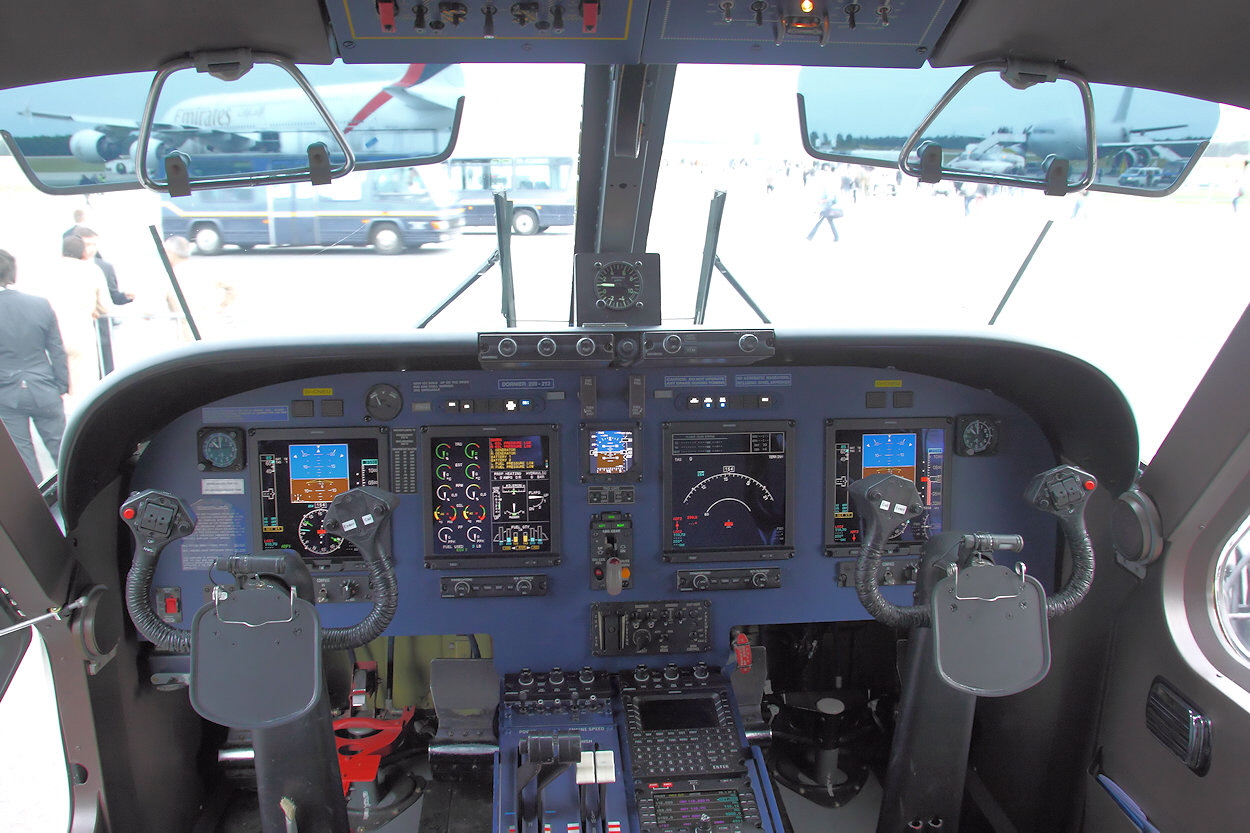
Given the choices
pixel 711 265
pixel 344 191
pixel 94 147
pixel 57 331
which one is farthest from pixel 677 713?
pixel 57 331

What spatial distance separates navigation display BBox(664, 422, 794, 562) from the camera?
2689mm

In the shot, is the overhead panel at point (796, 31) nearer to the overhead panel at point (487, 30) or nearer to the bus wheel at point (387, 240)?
the overhead panel at point (487, 30)

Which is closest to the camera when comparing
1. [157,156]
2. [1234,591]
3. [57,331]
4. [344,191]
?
[157,156]

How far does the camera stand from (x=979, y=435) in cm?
277

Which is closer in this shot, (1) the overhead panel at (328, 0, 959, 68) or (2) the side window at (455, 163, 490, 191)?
(1) the overhead panel at (328, 0, 959, 68)

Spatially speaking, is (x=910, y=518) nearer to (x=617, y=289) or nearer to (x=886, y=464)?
(x=886, y=464)

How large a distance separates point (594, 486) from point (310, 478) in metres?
0.87

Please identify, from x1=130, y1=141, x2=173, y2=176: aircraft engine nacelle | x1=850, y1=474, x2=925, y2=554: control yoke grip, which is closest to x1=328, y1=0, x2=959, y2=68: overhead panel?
x1=130, y1=141, x2=173, y2=176: aircraft engine nacelle

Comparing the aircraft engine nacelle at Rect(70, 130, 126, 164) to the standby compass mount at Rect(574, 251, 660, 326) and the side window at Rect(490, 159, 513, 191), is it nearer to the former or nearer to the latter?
the side window at Rect(490, 159, 513, 191)

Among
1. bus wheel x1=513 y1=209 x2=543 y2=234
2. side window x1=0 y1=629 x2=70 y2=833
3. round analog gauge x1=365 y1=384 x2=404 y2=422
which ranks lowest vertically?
side window x1=0 y1=629 x2=70 y2=833

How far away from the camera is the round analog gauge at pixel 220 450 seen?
258 cm

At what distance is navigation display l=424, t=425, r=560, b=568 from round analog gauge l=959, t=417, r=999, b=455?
131 cm

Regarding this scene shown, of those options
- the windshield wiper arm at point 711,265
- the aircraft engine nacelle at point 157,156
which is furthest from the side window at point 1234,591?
the aircraft engine nacelle at point 157,156

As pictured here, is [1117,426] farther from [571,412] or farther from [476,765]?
[476,765]
